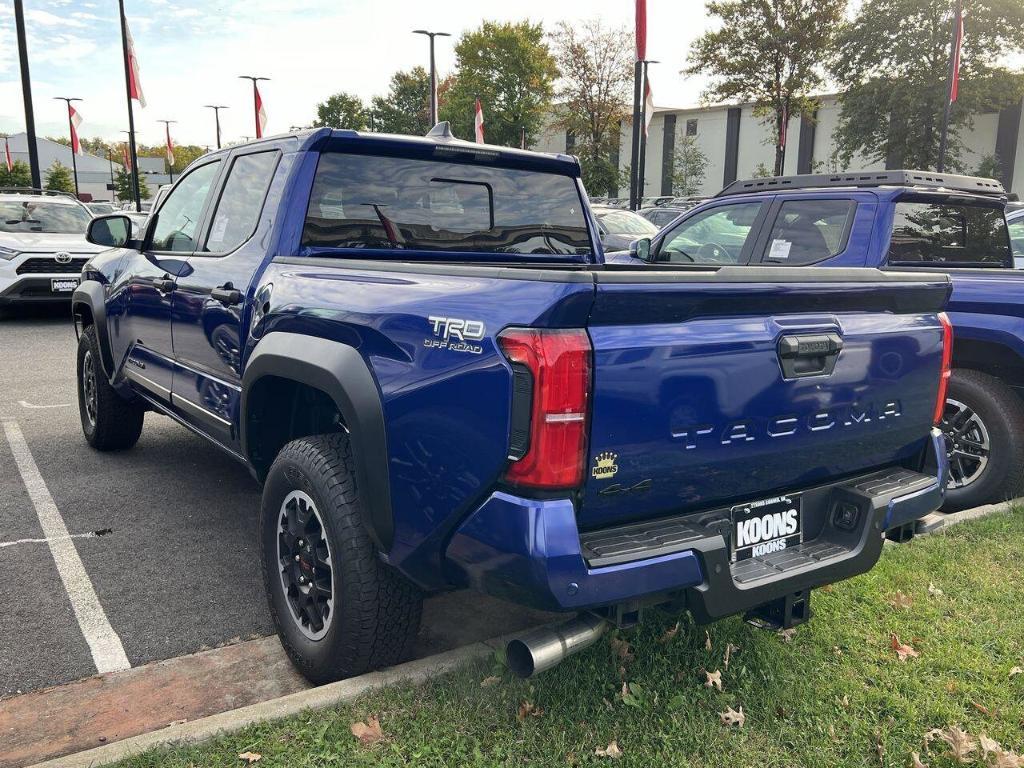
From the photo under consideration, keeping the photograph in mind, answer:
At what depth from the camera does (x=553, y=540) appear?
7.00ft

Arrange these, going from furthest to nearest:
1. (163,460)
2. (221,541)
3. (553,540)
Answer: (163,460) → (221,541) → (553,540)

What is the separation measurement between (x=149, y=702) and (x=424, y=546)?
1275 millimetres

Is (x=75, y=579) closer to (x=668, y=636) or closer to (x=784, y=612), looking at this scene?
(x=668, y=636)

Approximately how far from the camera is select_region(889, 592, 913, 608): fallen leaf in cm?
363

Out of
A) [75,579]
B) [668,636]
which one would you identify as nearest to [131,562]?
[75,579]

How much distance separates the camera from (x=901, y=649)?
3.28 meters

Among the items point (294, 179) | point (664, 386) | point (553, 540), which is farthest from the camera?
point (294, 179)

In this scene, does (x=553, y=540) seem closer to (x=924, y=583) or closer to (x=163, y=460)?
(x=924, y=583)

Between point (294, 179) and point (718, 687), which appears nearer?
point (718, 687)

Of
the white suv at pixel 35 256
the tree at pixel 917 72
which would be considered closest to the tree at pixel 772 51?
the tree at pixel 917 72

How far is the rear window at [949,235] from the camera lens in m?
5.22

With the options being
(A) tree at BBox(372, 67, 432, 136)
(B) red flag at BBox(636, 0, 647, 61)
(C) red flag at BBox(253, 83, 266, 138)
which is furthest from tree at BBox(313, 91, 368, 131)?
(B) red flag at BBox(636, 0, 647, 61)

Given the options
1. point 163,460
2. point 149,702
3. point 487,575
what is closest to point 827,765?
point 487,575

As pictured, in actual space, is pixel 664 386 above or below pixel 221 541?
above
